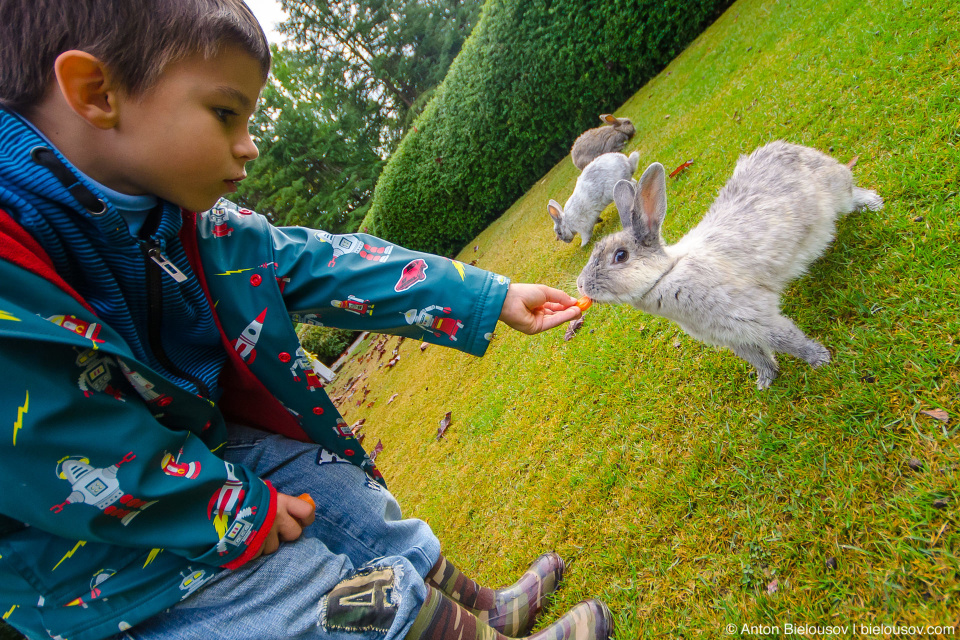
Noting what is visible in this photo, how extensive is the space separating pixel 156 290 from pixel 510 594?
2103mm

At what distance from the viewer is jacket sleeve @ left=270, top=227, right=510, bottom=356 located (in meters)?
2.12

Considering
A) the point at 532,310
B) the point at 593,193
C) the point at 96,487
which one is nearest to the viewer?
the point at 96,487

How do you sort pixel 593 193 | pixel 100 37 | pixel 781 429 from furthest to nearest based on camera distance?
pixel 593 193
pixel 781 429
pixel 100 37

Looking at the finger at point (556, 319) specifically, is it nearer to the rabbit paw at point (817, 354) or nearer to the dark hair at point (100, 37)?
the rabbit paw at point (817, 354)

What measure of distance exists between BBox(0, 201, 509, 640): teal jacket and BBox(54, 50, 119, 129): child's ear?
1.36 ft

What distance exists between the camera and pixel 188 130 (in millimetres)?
1494

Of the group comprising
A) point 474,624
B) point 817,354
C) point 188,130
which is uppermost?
point 188,130

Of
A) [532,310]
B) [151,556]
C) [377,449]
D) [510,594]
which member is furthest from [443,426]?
[151,556]

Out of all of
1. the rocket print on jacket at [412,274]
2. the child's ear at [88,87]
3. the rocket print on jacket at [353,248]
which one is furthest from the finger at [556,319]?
the child's ear at [88,87]

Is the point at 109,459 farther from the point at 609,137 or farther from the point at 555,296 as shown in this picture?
the point at 609,137

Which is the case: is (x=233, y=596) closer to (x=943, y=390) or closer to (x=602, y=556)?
(x=602, y=556)

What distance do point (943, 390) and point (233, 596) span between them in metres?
2.76

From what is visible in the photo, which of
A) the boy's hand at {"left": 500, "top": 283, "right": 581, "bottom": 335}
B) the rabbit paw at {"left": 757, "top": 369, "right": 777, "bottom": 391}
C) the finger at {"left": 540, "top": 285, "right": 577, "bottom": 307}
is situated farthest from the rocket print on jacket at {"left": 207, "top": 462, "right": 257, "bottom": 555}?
the rabbit paw at {"left": 757, "top": 369, "right": 777, "bottom": 391}

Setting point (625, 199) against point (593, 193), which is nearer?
point (625, 199)
